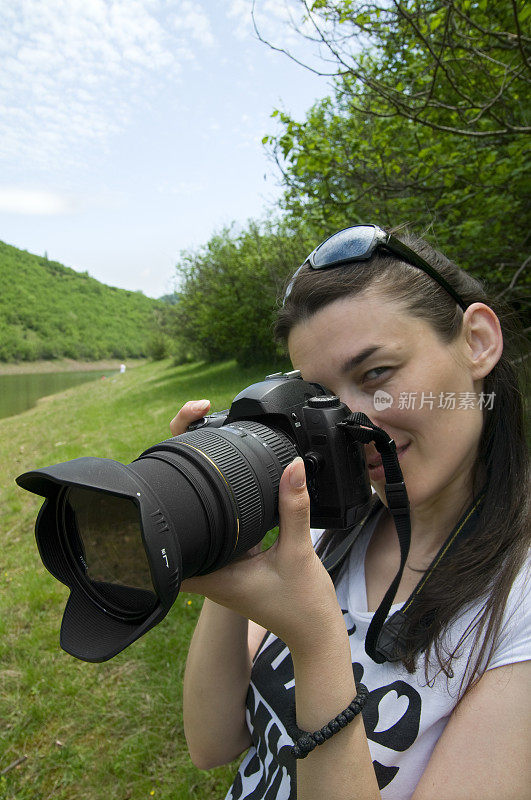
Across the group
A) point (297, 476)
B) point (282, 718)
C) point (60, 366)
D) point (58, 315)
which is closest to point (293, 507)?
point (297, 476)

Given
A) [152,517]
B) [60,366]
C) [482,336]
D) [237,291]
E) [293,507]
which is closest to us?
[152,517]

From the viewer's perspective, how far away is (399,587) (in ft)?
4.34

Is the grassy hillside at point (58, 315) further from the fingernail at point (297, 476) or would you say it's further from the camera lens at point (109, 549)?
the fingernail at point (297, 476)

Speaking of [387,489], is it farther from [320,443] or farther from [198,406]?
[198,406]

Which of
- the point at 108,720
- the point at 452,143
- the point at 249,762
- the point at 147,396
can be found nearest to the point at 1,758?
the point at 108,720

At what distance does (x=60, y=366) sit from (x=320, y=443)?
2576 inches

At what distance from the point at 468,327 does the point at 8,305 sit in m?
76.4

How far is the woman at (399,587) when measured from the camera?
0.95 meters

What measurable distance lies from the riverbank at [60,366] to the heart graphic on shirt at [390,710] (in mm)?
56050

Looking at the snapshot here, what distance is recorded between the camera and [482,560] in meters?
1.16

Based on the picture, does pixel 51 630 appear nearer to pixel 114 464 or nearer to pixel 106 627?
pixel 106 627

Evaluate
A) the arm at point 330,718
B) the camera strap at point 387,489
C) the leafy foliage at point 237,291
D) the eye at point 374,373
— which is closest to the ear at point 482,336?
the eye at point 374,373

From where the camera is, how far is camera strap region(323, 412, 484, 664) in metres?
1.16

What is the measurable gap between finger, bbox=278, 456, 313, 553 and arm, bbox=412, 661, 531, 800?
1.40 ft
